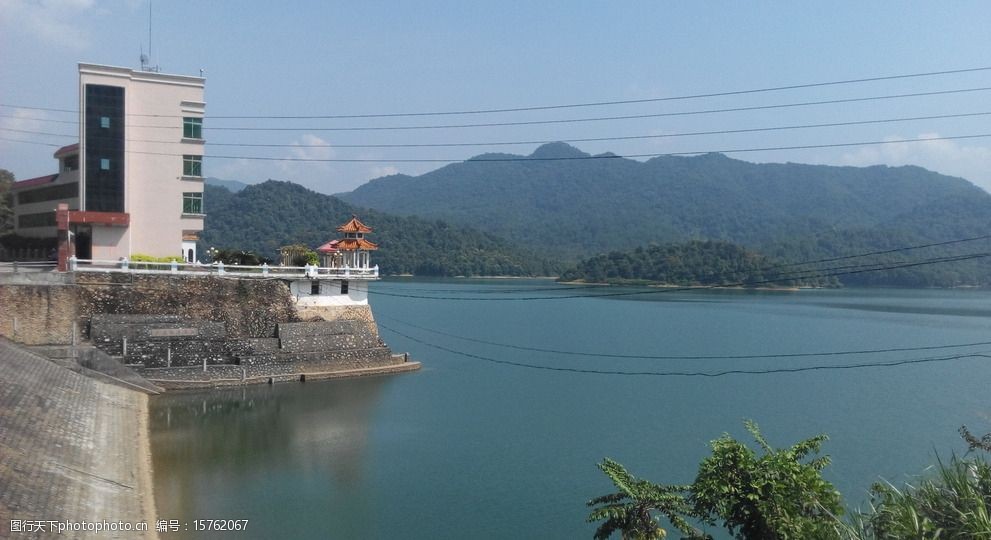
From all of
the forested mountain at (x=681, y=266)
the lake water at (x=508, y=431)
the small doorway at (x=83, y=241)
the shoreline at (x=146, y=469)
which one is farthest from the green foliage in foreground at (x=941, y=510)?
the forested mountain at (x=681, y=266)

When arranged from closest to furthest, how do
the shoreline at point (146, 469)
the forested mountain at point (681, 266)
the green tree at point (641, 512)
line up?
the green tree at point (641, 512)
the shoreline at point (146, 469)
the forested mountain at point (681, 266)

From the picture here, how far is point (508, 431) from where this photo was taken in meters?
21.0

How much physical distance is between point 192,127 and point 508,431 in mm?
17630

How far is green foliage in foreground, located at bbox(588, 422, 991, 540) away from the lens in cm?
817

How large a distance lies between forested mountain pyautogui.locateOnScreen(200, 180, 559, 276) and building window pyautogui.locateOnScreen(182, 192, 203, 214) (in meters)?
85.6

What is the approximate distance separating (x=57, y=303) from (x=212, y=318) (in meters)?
4.70

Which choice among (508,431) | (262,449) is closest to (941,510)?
(508,431)

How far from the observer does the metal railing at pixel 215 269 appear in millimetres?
24688

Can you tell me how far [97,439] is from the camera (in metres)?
16.1

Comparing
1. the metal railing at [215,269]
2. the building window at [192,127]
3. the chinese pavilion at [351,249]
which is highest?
the building window at [192,127]

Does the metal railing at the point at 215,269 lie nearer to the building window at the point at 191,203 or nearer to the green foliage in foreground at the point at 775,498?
the building window at the point at 191,203

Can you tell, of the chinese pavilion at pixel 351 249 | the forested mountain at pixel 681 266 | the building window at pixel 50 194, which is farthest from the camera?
the forested mountain at pixel 681 266

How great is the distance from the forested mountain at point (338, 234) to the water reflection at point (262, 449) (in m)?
92.5

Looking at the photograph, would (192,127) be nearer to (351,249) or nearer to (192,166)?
(192,166)
